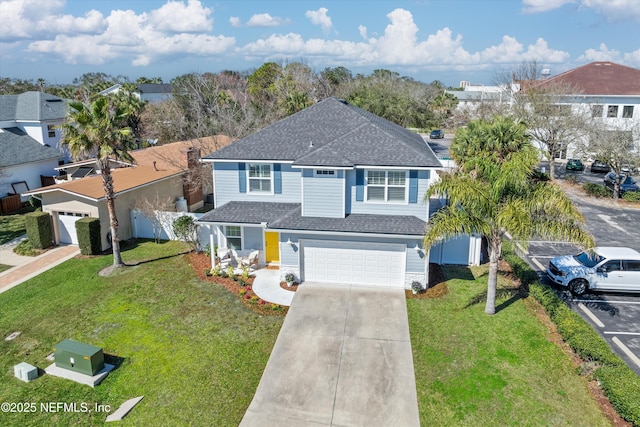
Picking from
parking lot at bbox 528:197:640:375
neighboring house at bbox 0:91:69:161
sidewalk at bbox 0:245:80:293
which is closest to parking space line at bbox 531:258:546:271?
parking lot at bbox 528:197:640:375

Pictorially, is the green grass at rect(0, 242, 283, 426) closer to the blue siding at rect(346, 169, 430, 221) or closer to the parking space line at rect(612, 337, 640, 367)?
the blue siding at rect(346, 169, 430, 221)

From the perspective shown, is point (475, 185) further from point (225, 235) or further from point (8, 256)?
point (8, 256)

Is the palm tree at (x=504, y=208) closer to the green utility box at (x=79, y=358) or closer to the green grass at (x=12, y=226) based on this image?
the green utility box at (x=79, y=358)

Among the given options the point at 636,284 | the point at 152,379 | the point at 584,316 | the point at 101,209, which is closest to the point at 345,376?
the point at 152,379

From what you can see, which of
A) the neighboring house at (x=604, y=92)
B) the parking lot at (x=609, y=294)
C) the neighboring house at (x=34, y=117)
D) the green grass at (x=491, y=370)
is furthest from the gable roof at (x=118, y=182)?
the neighboring house at (x=604, y=92)

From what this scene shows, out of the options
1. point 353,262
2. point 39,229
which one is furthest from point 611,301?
point 39,229

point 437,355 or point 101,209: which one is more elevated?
point 101,209
